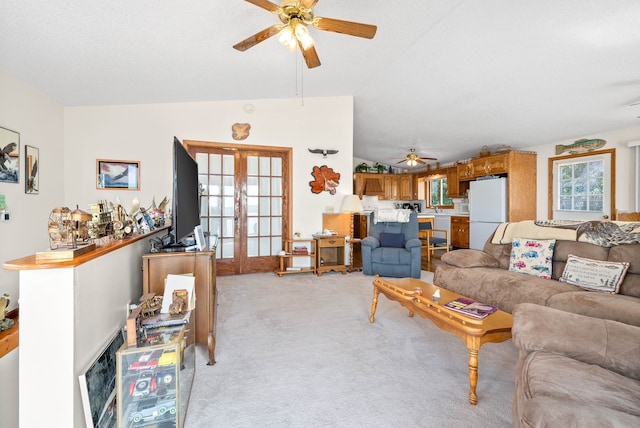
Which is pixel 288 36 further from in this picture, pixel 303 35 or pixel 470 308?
pixel 470 308

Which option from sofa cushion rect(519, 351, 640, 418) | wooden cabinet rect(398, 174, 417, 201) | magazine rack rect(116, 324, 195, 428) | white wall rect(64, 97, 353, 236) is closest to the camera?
sofa cushion rect(519, 351, 640, 418)

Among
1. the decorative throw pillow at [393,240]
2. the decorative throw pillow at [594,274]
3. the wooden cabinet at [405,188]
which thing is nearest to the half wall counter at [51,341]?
the decorative throw pillow at [594,274]

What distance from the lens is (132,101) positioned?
4.11m

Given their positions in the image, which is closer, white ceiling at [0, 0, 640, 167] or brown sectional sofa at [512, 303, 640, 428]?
brown sectional sofa at [512, 303, 640, 428]

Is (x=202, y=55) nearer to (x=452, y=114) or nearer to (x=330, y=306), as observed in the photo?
(x=330, y=306)

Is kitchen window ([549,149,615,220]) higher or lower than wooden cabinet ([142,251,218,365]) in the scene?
higher

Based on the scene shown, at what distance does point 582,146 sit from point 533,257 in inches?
142

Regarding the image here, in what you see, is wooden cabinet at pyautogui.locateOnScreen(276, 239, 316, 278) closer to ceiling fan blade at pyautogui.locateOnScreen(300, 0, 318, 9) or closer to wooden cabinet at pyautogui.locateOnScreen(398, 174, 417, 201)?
ceiling fan blade at pyautogui.locateOnScreen(300, 0, 318, 9)

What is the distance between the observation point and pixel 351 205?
15.3 ft

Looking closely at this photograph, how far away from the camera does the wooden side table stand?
462cm

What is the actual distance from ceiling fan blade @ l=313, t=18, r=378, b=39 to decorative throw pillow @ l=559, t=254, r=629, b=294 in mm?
2438

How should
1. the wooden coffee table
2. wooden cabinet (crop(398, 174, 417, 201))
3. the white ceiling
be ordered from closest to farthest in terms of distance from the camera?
the wooden coffee table < the white ceiling < wooden cabinet (crop(398, 174, 417, 201))

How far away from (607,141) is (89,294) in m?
6.56

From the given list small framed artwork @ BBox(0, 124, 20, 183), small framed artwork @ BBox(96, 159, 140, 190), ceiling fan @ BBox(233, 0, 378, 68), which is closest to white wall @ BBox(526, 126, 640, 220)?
ceiling fan @ BBox(233, 0, 378, 68)
